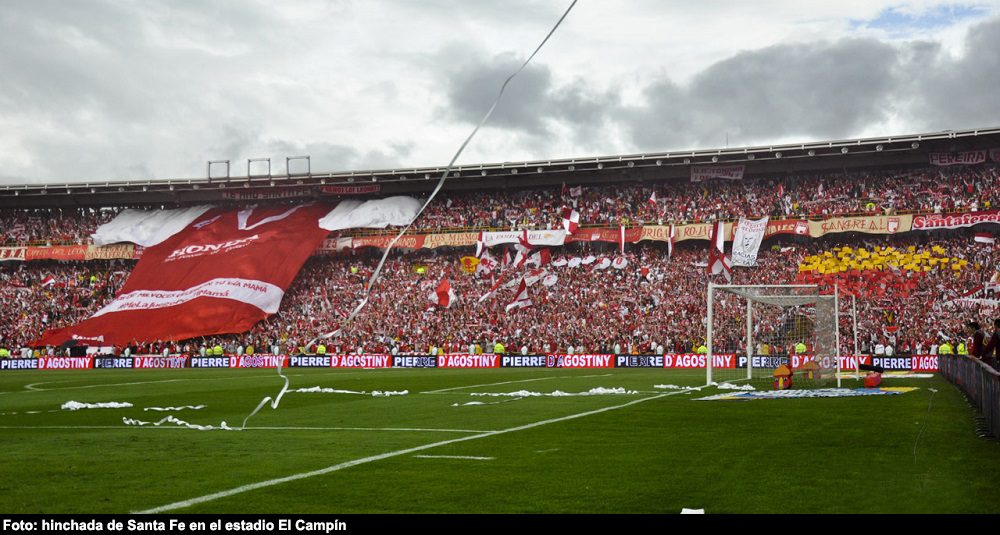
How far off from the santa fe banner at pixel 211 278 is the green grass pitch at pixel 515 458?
130ft

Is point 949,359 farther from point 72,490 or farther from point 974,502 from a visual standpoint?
point 72,490

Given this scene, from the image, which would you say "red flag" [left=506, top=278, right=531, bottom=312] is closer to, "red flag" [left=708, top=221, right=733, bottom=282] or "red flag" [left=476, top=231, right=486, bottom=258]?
"red flag" [left=476, top=231, right=486, bottom=258]

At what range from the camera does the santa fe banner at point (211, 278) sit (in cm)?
6028

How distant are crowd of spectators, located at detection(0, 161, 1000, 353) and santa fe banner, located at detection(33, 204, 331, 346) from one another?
1.24m

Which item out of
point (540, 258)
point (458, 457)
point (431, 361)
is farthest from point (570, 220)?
point (458, 457)

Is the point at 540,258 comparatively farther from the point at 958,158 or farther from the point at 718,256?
the point at 958,158

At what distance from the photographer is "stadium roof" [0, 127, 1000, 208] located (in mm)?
53812

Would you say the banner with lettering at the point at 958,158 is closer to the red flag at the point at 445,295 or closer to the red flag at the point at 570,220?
the red flag at the point at 570,220

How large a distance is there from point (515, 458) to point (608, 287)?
1725 inches

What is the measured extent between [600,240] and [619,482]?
159ft

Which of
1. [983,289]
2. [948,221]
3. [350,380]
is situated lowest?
[350,380]

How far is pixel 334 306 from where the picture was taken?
5950 centimetres

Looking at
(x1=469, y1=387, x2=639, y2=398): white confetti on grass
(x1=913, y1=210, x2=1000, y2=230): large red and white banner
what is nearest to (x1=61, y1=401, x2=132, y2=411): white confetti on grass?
(x1=469, y1=387, x2=639, y2=398): white confetti on grass
